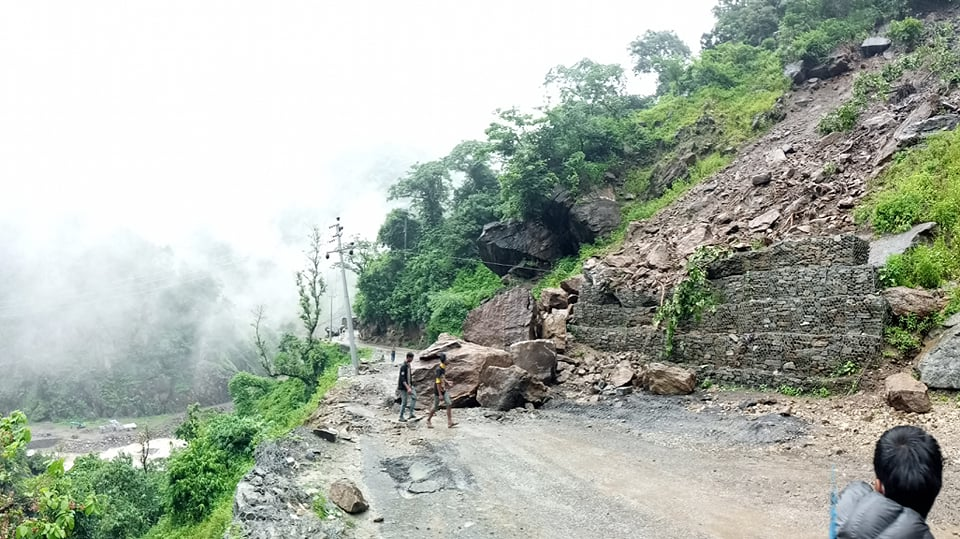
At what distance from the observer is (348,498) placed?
24.6 ft

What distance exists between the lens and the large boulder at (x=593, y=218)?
25844mm

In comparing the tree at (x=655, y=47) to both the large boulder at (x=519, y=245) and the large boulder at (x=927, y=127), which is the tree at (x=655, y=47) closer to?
A: the large boulder at (x=519, y=245)

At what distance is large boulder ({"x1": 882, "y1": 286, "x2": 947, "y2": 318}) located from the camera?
958cm

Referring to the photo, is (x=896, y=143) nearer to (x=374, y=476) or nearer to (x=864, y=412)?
(x=864, y=412)

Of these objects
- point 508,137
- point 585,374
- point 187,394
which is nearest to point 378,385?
point 585,374

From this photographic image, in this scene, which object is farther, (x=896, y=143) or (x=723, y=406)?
(x=896, y=143)

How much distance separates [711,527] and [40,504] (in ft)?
21.9

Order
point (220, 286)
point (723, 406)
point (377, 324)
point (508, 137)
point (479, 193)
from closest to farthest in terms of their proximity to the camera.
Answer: point (723, 406), point (508, 137), point (479, 193), point (377, 324), point (220, 286)

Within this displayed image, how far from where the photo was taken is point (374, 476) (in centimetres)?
902

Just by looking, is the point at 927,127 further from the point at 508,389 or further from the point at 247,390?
the point at 247,390

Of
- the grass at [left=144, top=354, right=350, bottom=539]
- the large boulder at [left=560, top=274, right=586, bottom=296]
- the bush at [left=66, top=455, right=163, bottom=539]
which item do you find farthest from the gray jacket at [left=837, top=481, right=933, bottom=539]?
the bush at [left=66, top=455, right=163, bottom=539]

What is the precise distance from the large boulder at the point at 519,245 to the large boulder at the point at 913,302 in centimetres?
1778

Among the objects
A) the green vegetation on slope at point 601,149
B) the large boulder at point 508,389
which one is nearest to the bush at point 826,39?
the green vegetation on slope at point 601,149

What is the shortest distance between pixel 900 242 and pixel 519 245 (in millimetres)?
18439
